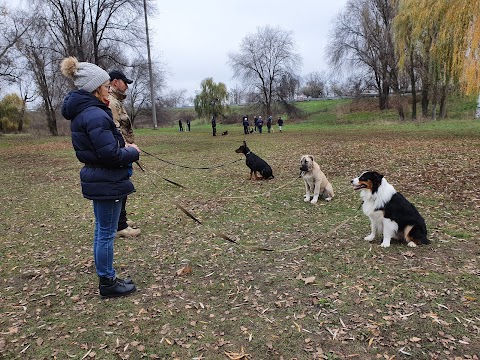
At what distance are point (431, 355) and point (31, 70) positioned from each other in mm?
41116

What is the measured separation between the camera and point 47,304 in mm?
4246

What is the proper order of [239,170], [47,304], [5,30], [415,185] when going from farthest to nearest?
1. [5,30]
2. [239,170]
3. [415,185]
4. [47,304]

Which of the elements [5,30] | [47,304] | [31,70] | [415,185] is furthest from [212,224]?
[31,70]

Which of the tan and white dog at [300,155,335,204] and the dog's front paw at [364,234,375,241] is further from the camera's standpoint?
the tan and white dog at [300,155,335,204]

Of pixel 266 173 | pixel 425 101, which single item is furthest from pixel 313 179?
pixel 425 101

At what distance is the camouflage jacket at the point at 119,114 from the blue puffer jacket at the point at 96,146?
6.82ft

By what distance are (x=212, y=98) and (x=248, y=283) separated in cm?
5480

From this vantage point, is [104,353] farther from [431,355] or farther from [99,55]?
[99,55]

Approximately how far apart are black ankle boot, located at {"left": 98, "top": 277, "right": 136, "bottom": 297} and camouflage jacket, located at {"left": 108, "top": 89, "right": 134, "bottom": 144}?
2.62 metres

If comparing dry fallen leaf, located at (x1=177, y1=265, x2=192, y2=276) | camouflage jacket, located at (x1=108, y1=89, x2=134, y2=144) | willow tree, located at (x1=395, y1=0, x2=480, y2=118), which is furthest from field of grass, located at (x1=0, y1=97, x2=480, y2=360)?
willow tree, located at (x1=395, y1=0, x2=480, y2=118)

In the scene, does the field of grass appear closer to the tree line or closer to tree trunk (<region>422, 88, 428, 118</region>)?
the tree line

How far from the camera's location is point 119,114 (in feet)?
19.4

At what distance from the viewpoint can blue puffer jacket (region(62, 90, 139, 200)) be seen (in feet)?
11.7

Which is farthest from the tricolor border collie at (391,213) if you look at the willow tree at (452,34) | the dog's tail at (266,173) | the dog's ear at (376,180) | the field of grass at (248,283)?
the willow tree at (452,34)
